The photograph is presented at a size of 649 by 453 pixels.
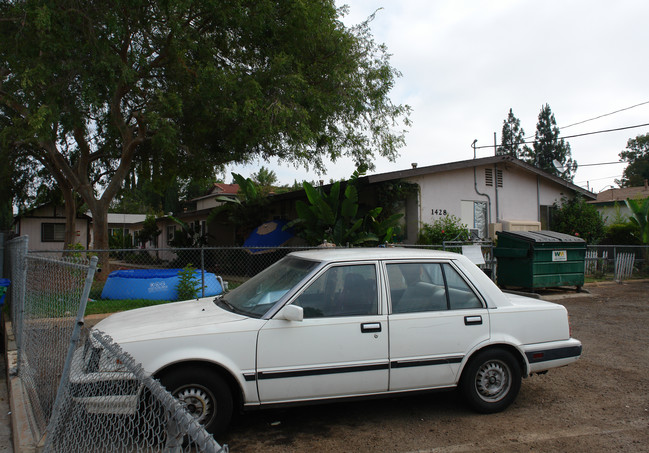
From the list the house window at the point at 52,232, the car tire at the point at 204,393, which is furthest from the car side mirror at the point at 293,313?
the house window at the point at 52,232

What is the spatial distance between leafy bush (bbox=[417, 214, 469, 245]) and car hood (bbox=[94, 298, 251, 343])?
11.3 m

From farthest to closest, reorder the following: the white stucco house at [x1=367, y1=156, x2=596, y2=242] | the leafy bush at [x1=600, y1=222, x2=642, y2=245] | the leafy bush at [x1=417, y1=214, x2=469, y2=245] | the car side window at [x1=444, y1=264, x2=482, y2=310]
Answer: the leafy bush at [x1=600, y1=222, x2=642, y2=245] → the white stucco house at [x1=367, y1=156, x2=596, y2=242] → the leafy bush at [x1=417, y1=214, x2=469, y2=245] → the car side window at [x1=444, y1=264, x2=482, y2=310]

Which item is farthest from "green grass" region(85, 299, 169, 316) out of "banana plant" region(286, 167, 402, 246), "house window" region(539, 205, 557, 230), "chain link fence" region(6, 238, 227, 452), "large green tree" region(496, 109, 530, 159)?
"large green tree" region(496, 109, 530, 159)

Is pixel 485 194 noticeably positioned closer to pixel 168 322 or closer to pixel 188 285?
pixel 188 285

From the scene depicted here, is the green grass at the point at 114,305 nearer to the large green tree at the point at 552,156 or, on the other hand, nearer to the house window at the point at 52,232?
the house window at the point at 52,232

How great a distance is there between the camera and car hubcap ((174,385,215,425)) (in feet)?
12.2

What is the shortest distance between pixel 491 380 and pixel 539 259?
8.76 metres

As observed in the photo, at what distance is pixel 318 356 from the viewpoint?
4027 mm

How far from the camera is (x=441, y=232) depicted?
14992 millimetres

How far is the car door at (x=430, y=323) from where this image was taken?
4.26 m

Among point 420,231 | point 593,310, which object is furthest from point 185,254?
point 593,310

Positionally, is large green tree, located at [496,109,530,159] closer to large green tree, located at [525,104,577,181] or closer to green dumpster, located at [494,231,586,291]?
large green tree, located at [525,104,577,181]

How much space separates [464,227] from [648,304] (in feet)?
19.1

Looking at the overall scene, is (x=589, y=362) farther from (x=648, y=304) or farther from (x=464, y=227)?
(x=464, y=227)
